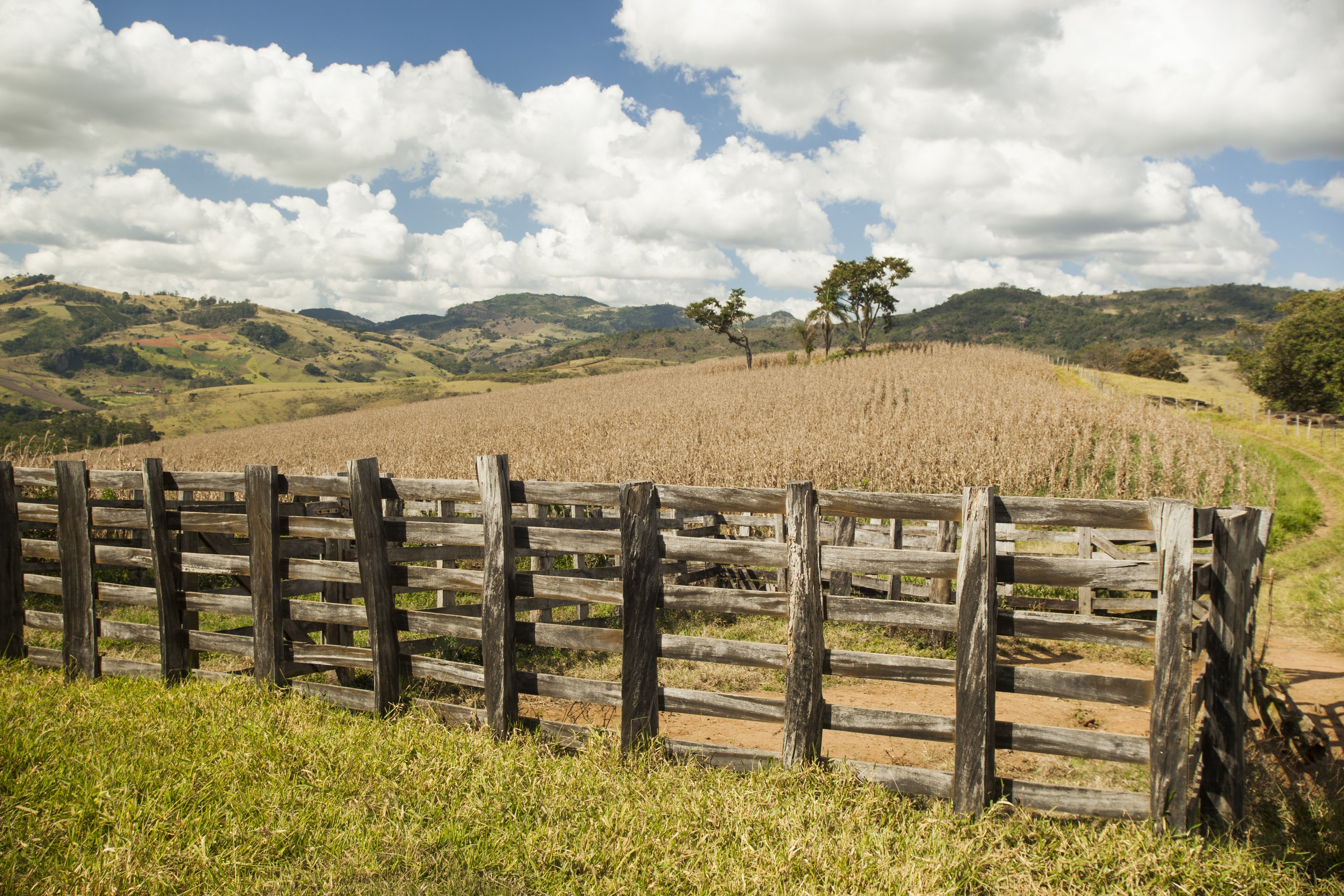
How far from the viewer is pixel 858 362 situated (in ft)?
134

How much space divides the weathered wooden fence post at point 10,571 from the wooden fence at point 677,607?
0.02 m

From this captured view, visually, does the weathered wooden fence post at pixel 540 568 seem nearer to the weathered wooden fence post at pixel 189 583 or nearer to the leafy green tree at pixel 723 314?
the weathered wooden fence post at pixel 189 583

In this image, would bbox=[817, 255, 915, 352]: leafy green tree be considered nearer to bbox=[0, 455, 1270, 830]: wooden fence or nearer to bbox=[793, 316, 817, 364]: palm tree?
bbox=[793, 316, 817, 364]: palm tree

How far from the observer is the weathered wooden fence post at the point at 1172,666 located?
3.97 m

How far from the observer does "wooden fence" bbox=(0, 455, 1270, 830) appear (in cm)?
419

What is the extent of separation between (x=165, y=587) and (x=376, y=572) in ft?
8.12

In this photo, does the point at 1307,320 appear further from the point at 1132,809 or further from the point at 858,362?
the point at 1132,809

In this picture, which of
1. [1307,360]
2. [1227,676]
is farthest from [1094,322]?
[1227,676]

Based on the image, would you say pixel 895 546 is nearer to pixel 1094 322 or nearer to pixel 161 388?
pixel 1094 322

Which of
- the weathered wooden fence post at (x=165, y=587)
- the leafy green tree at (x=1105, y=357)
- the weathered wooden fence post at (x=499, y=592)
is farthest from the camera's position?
the leafy green tree at (x=1105, y=357)

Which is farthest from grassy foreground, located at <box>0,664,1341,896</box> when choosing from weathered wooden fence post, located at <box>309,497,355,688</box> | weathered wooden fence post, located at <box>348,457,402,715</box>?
weathered wooden fence post, located at <box>309,497,355,688</box>

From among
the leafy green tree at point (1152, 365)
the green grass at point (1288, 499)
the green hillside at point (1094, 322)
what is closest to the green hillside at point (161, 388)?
the green grass at point (1288, 499)

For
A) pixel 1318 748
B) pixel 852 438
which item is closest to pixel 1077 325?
pixel 852 438

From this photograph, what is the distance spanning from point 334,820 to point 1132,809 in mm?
4688
